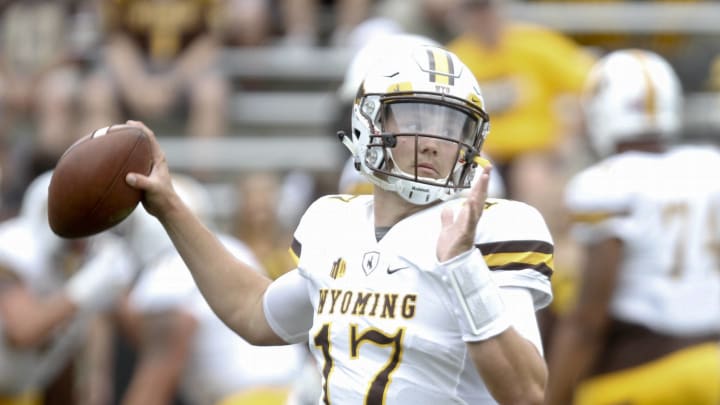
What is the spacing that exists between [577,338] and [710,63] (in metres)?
3.89

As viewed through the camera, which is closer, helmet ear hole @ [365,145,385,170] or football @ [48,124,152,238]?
helmet ear hole @ [365,145,385,170]

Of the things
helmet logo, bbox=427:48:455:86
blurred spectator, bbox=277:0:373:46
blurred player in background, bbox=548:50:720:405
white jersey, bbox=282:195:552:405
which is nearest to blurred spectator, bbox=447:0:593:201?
blurred player in background, bbox=548:50:720:405

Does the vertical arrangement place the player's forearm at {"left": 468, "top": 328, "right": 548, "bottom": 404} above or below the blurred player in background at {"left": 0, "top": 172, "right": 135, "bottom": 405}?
above

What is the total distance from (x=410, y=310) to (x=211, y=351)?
3.04m

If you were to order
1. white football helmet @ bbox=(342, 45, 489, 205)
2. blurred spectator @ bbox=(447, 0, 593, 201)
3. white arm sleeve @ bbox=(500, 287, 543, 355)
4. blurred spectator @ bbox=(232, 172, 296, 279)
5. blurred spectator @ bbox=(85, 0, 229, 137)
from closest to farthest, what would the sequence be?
white arm sleeve @ bbox=(500, 287, 543, 355) < white football helmet @ bbox=(342, 45, 489, 205) < blurred spectator @ bbox=(447, 0, 593, 201) < blurred spectator @ bbox=(232, 172, 296, 279) < blurred spectator @ bbox=(85, 0, 229, 137)

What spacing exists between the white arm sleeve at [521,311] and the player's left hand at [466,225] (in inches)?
6.8

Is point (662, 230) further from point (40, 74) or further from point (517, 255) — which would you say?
point (40, 74)

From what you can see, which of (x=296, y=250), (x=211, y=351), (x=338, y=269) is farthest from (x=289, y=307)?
(x=211, y=351)

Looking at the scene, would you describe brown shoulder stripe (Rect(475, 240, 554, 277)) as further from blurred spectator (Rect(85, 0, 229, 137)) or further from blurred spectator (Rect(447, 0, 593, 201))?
blurred spectator (Rect(85, 0, 229, 137))

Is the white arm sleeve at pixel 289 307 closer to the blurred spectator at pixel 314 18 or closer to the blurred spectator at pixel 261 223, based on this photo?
the blurred spectator at pixel 261 223

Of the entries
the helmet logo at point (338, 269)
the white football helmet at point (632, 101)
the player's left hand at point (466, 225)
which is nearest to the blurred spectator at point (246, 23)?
the white football helmet at point (632, 101)

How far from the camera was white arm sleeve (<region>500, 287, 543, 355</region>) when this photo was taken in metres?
2.79

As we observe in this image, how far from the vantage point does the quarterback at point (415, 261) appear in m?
2.72

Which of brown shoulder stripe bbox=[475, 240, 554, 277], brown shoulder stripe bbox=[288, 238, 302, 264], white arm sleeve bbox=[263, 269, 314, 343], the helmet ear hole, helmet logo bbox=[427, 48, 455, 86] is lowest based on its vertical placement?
white arm sleeve bbox=[263, 269, 314, 343]
